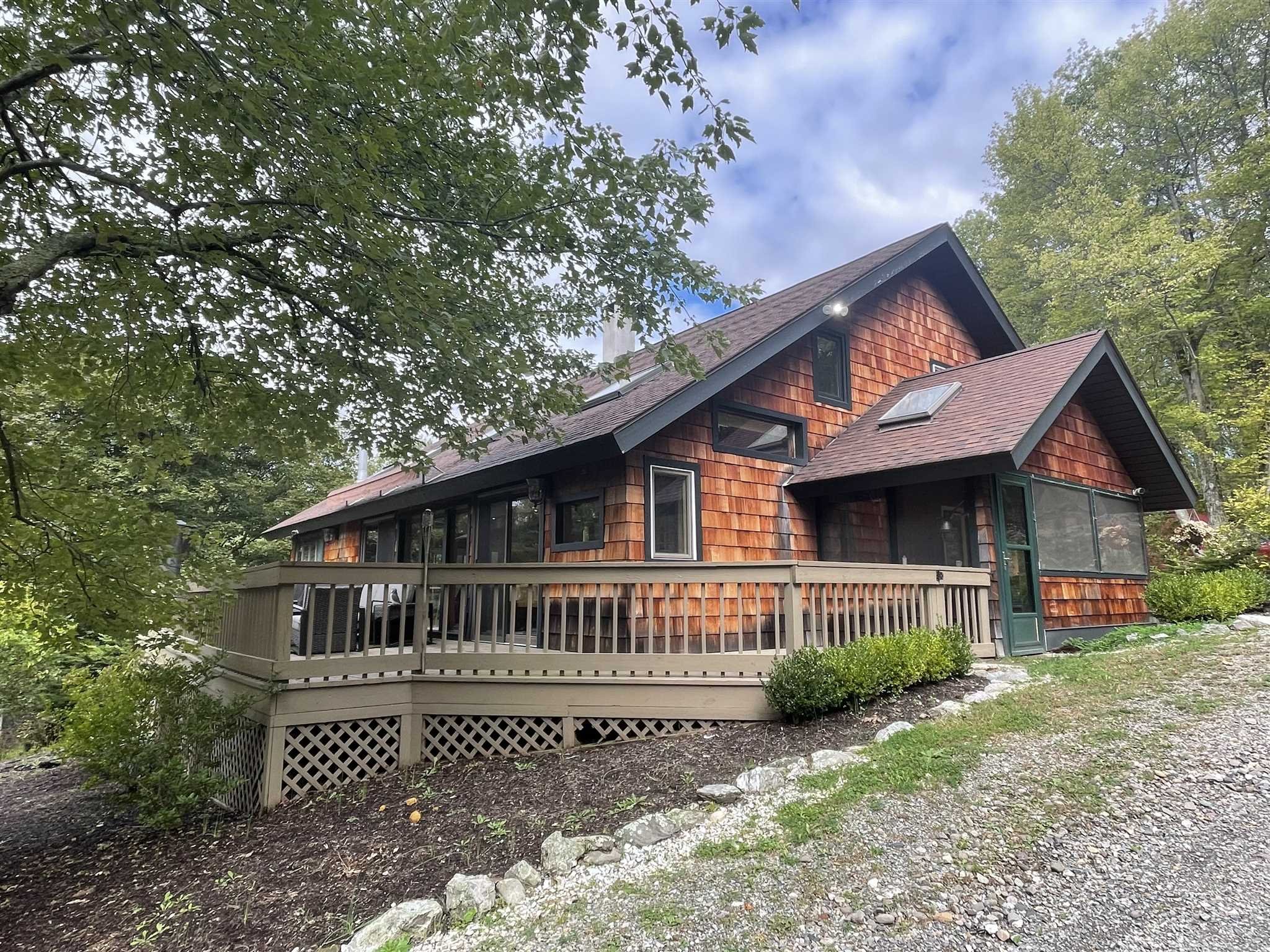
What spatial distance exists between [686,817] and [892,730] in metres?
1.78

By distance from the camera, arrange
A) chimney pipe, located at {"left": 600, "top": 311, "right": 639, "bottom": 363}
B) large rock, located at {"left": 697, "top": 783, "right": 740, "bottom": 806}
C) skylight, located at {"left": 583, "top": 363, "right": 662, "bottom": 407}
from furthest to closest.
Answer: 1. chimney pipe, located at {"left": 600, "top": 311, "right": 639, "bottom": 363}
2. skylight, located at {"left": 583, "top": 363, "right": 662, "bottom": 407}
3. large rock, located at {"left": 697, "top": 783, "right": 740, "bottom": 806}

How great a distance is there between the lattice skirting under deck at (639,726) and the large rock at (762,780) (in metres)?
1.23

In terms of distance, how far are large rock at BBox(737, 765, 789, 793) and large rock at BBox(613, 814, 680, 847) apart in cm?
59

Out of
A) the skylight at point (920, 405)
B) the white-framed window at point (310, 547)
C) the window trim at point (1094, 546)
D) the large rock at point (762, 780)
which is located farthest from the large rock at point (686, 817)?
the white-framed window at point (310, 547)

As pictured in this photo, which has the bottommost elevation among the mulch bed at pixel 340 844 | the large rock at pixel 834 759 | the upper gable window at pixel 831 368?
the mulch bed at pixel 340 844

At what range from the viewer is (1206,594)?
360 inches

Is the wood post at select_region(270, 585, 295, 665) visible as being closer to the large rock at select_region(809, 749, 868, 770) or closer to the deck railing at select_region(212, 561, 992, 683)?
the deck railing at select_region(212, 561, 992, 683)

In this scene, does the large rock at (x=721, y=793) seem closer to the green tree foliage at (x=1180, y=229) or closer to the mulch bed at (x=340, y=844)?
the mulch bed at (x=340, y=844)

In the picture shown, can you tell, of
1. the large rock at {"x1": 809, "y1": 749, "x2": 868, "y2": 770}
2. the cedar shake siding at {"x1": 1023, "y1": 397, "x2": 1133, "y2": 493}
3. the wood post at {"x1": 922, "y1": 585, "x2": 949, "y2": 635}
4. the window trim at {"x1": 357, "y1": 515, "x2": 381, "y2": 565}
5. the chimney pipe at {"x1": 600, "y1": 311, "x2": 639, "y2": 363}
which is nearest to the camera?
the large rock at {"x1": 809, "y1": 749, "x2": 868, "y2": 770}

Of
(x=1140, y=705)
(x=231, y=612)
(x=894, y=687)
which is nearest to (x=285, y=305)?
(x=231, y=612)

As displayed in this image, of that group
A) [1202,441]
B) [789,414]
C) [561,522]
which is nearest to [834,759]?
[561,522]

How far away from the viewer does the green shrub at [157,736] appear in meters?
A: 4.96

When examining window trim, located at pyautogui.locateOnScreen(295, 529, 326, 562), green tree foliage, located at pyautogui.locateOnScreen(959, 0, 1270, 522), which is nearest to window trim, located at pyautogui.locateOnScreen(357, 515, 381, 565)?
window trim, located at pyautogui.locateOnScreen(295, 529, 326, 562)

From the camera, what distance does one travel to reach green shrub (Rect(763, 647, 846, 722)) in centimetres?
519
